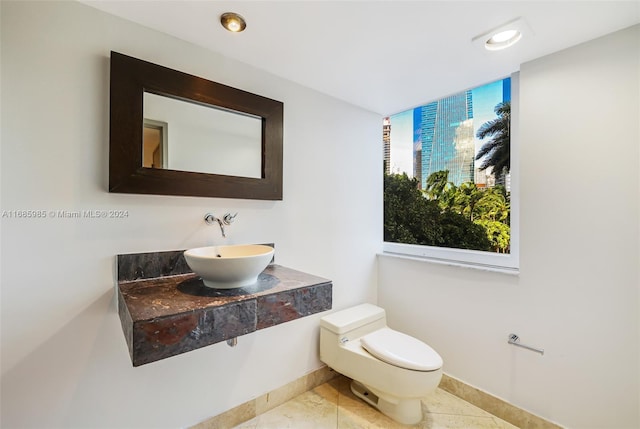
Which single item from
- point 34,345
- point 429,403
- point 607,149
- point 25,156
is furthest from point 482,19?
point 34,345

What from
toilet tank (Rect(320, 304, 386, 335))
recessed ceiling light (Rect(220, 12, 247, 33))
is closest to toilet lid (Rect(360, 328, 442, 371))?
toilet tank (Rect(320, 304, 386, 335))

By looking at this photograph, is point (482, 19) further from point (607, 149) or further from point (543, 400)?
point (543, 400)

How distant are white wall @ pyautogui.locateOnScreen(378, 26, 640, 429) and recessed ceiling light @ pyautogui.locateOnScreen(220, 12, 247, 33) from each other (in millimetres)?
Answer: 1622

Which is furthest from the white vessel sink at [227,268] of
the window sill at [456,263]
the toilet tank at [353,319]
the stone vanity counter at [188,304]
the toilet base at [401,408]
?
the window sill at [456,263]

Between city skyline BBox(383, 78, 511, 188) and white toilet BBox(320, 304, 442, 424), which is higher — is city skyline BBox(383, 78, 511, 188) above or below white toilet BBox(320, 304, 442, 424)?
above

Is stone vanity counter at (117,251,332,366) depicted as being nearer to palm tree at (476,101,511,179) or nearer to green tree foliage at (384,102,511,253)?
green tree foliage at (384,102,511,253)

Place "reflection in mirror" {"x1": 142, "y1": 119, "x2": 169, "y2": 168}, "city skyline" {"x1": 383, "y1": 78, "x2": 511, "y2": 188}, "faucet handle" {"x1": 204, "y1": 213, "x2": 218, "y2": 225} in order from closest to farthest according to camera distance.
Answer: "reflection in mirror" {"x1": 142, "y1": 119, "x2": 169, "y2": 168}, "faucet handle" {"x1": 204, "y1": 213, "x2": 218, "y2": 225}, "city skyline" {"x1": 383, "y1": 78, "x2": 511, "y2": 188}

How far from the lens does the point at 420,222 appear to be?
7.70 ft

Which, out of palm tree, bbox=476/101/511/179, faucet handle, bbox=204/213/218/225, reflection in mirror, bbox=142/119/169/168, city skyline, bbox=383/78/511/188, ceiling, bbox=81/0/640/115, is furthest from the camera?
city skyline, bbox=383/78/511/188

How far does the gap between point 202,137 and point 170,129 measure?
16cm

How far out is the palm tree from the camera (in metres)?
1.87

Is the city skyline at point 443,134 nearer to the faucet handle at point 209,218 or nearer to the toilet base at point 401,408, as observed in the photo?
the toilet base at point 401,408

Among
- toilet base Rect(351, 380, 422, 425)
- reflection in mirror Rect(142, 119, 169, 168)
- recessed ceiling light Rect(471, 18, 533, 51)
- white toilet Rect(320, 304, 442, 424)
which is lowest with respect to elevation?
toilet base Rect(351, 380, 422, 425)

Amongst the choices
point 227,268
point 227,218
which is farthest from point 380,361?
point 227,218
